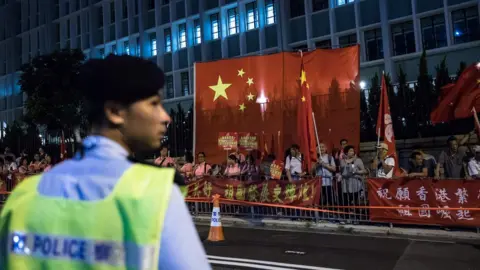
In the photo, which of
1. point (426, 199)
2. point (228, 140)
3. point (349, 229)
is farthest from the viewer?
point (228, 140)

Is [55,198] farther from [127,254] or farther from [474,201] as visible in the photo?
[474,201]

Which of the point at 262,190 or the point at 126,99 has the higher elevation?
the point at 126,99

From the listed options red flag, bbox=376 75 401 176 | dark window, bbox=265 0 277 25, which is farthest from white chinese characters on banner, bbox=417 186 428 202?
dark window, bbox=265 0 277 25

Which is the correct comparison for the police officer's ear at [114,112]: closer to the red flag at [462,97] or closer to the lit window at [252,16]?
the red flag at [462,97]

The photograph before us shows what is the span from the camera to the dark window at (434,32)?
2217 centimetres

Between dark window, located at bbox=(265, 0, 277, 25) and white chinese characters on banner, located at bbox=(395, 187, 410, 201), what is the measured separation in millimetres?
19952

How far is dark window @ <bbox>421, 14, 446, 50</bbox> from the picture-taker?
2217cm

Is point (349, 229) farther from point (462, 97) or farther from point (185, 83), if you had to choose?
point (185, 83)

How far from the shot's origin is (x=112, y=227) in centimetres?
117

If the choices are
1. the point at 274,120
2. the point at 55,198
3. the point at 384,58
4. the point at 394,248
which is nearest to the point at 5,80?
the point at 384,58

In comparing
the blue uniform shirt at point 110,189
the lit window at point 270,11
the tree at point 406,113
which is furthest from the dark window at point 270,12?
the blue uniform shirt at point 110,189

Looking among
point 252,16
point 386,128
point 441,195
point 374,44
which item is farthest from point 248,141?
point 252,16

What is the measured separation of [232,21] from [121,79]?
29.8 metres

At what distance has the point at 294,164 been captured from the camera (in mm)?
11141
